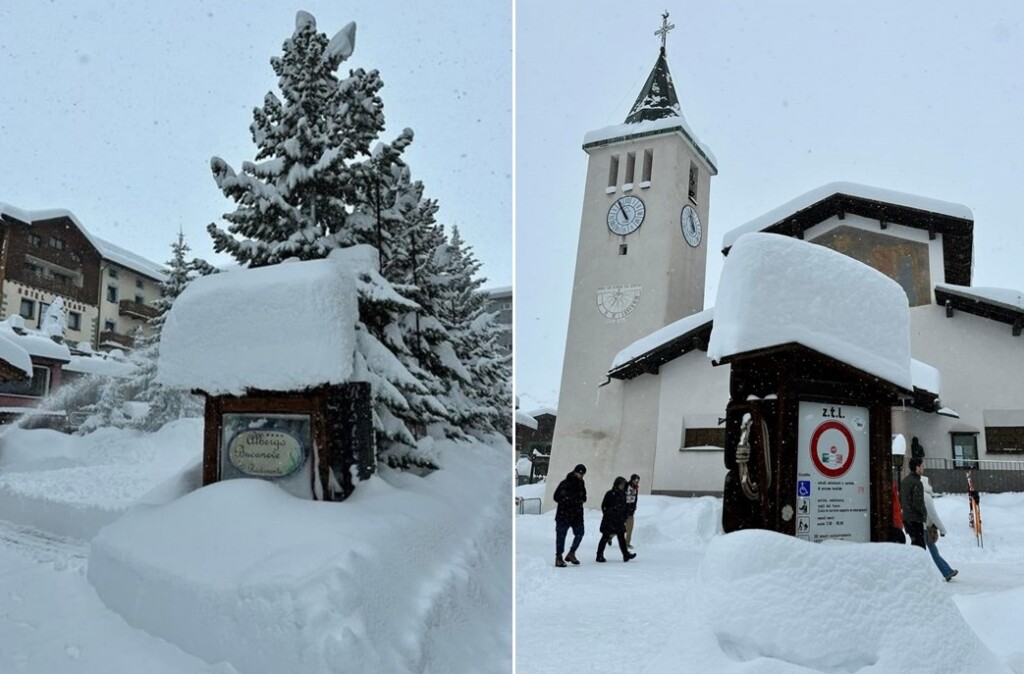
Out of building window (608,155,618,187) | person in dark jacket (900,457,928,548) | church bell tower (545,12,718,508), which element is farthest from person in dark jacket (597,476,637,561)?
building window (608,155,618,187)

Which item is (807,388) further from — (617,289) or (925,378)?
(617,289)

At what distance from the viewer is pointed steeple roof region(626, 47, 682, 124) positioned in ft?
76.1

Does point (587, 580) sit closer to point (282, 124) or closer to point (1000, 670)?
point (1000, 670)

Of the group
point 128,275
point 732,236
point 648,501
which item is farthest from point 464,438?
point 128,275

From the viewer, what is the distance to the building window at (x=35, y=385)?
19.4 meters

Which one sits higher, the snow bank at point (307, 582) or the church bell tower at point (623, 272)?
the church bell tower at point (623, 272)

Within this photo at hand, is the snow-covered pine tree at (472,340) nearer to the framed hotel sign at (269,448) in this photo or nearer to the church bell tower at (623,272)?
the church bell tower at (623,272)

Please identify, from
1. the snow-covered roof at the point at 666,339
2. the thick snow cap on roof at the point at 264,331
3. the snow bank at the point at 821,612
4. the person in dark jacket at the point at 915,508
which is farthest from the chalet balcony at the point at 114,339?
the snow bank at the point at 821,612

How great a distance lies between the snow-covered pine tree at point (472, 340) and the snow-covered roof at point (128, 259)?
12.6 m

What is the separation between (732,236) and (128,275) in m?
22.8

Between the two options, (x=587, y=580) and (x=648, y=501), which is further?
(x=648, y=501)

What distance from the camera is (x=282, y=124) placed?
32.7 ft

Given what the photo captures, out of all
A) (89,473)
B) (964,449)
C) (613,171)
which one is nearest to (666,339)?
(964,449)

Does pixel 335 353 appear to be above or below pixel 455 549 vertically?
above
